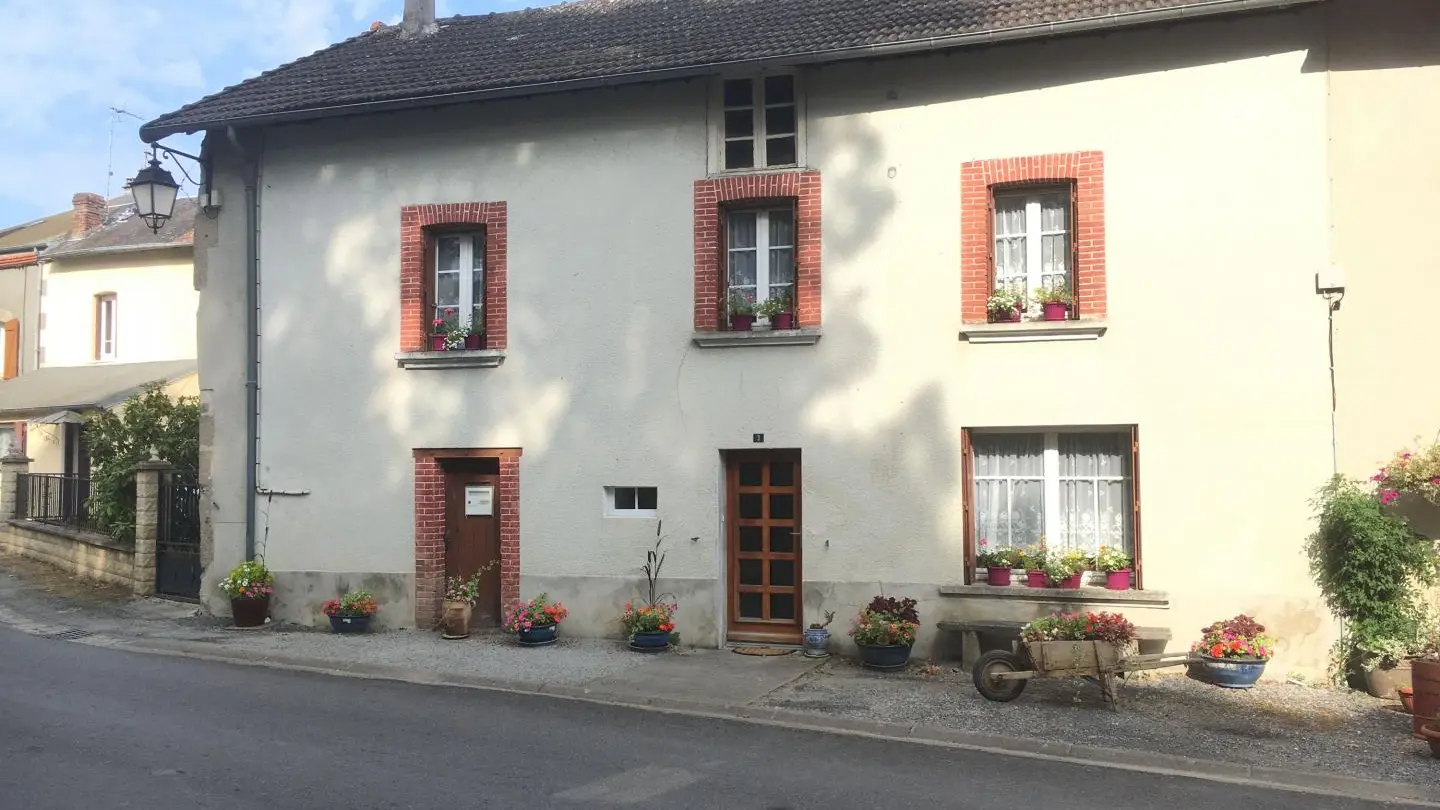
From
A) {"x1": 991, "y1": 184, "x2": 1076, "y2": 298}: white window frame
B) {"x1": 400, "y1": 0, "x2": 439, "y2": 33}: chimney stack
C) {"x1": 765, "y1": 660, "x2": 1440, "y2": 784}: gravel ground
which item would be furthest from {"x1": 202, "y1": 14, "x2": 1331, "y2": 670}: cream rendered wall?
{"x1": 400, "y1": 0, "x2": 439, "y2": 33}: chimney stack

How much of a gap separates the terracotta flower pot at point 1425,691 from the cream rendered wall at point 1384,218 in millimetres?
2371

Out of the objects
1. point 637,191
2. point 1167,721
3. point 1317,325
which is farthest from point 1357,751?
point 637,191

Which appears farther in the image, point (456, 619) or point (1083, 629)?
point (456, 619)

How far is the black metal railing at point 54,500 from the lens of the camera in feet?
57.8

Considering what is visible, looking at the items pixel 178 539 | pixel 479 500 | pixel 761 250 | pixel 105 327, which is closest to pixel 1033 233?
pixel 761 250

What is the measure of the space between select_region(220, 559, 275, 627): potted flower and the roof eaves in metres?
5.45

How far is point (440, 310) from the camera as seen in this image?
12891mm

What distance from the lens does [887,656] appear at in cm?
1034

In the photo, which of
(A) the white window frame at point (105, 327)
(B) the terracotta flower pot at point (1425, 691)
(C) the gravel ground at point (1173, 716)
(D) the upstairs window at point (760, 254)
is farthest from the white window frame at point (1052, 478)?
(A) the white window frame at point (105, 327)

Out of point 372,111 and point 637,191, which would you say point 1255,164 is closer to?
point 637,191

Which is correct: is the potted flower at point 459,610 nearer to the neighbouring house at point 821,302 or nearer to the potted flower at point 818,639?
the neighbouring house at point 821,302

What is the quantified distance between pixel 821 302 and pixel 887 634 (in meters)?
3.52

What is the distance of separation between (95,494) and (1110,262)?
49.3ft

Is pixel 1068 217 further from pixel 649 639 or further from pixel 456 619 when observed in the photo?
pixel 456 619
